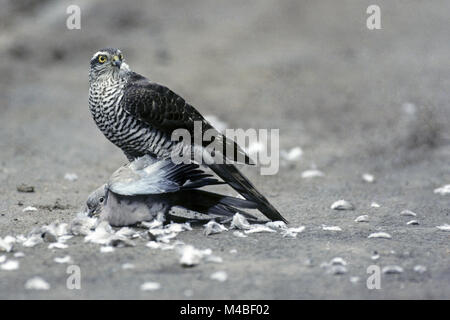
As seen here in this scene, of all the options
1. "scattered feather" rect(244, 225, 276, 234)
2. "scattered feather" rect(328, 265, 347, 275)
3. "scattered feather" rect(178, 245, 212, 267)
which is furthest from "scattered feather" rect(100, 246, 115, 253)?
"scattered feather" rect(328, 265, 347, 275)

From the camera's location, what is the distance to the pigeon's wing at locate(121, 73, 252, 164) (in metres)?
5.47

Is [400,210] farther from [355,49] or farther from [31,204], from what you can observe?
[355,49]

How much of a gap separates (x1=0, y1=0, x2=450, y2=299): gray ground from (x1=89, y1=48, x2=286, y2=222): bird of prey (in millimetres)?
618

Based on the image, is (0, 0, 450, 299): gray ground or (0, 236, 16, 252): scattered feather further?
(0, 236, 16, 252): scattered feather

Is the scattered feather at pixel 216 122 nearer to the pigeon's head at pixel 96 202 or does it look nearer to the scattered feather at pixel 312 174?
the scattered feather at pixel 312 174

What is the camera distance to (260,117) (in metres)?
10.3

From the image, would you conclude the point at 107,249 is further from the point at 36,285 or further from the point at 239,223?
the point at 239,223

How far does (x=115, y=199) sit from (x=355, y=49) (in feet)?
28.2

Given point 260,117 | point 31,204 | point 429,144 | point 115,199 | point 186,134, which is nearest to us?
point 115,199

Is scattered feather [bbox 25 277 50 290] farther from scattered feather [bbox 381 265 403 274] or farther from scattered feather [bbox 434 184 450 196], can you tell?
scattered feather [bbox 434 184 450 196]

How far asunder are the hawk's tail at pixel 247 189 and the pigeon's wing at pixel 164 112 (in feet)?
0.26

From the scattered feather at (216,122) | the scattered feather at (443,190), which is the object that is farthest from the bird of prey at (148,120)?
the scattered feather at (216,122)

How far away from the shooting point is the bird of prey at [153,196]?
16.9 feet

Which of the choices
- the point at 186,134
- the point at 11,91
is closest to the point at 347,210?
the point at 186,134
